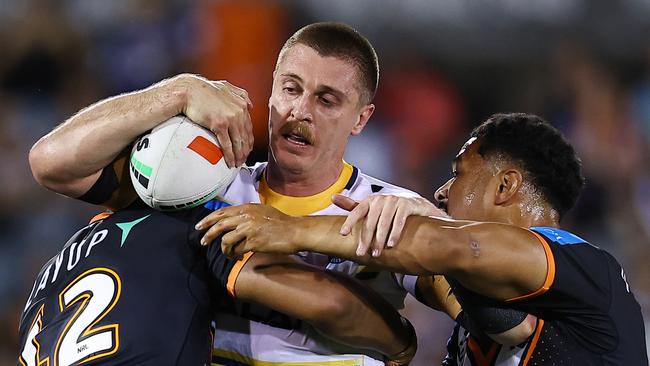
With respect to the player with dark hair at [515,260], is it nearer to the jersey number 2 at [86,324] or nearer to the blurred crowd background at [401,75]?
the jersey number 2 at [86,324]

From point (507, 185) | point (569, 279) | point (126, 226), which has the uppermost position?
point (507, 185)

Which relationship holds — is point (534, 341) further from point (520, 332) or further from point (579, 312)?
point (579, 312)

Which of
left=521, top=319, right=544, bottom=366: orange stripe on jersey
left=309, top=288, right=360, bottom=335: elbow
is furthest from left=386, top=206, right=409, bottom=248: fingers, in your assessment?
left=521, top=319, right=544, bottom=366: orange stripe on jersey

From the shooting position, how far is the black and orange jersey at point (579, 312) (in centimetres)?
314

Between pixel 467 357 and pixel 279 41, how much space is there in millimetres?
4328

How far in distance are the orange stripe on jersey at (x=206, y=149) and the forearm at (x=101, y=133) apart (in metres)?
0.14

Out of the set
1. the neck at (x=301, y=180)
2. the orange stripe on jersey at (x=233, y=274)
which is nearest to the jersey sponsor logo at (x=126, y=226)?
the orange stripe on jersey at (x=233, y=274)

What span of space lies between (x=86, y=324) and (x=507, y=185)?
157cm

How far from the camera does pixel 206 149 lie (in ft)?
10.9

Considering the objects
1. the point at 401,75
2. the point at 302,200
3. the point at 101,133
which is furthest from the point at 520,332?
the point at 401,75

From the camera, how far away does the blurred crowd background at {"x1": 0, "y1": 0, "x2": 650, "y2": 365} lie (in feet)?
23.8

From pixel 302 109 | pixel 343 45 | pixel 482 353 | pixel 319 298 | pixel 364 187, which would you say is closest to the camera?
pixel 319 298

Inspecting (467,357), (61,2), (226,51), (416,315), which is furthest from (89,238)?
→ (61,2)

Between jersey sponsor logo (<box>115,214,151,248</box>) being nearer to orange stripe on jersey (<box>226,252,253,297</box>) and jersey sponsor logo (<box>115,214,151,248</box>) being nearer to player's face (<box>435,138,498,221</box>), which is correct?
orange stripe on jersey (<box>226,252,253,297</box>)
